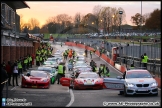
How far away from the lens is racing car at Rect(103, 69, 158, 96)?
18.7 metres

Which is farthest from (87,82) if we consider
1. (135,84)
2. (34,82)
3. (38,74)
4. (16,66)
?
(135,84)

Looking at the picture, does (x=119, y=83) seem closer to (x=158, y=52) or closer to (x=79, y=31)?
(x=158, y=52)

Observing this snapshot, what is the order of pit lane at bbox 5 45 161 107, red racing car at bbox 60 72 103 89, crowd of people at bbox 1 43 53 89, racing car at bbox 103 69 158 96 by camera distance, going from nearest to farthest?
pit lane at bbox 5 45 161 107 < racing car at bbox 103 69 158 96 < red racing car at bbox 60 72 103 89 < crowd of people at bbox 1 43 53 89

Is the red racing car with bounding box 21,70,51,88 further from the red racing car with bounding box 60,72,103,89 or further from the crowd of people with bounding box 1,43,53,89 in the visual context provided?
the red racing car with bounding box 60,72,103,89

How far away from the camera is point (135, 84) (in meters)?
18.9

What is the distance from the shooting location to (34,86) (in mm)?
24609

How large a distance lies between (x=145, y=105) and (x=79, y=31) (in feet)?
590

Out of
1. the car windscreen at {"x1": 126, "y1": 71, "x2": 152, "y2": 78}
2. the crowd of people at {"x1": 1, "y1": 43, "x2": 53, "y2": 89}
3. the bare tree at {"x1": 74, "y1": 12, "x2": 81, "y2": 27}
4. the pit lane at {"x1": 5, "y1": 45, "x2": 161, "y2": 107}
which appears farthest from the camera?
the bare tree at {"x1": 74, "y1": 12, "x2": 81, "y2": 27}

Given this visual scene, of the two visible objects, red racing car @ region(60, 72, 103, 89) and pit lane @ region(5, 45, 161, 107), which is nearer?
pit lane @ region(5, 45, 161, 107)

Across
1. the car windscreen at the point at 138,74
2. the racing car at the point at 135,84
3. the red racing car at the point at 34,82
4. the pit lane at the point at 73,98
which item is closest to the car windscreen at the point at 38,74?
the red racing car at the point at 34,82

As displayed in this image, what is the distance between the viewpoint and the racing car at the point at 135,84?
18703 millimetres

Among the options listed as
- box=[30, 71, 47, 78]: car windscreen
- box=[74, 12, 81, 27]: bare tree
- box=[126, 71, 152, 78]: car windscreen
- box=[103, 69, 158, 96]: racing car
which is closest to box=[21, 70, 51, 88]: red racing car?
box=[30, 71, 47, 78]: car windscreen

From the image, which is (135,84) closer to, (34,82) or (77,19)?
(34,82)

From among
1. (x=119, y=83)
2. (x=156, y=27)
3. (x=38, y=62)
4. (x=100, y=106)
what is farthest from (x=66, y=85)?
(x=156, y=27)
